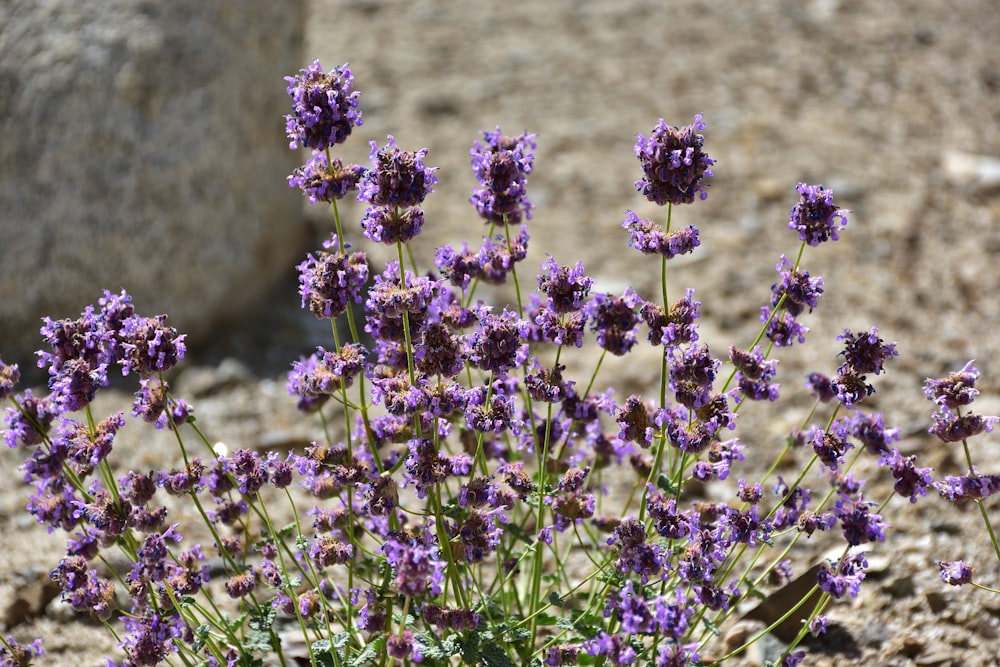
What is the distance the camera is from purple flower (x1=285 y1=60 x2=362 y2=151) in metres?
2.32

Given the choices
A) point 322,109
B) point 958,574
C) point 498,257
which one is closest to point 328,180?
point 322,109

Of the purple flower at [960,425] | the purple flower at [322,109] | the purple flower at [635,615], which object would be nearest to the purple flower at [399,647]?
the purple flower at [635,615]

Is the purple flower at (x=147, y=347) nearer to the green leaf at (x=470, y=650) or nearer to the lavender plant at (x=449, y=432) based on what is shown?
the lavender plant at (x=449, y=432)

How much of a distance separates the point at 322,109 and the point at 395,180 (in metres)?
0.23

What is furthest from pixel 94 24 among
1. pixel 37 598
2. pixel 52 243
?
pixel 37 598

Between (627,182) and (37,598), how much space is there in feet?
14.1

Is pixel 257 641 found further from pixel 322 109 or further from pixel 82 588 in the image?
pixel 322 109

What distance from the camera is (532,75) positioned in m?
7.77

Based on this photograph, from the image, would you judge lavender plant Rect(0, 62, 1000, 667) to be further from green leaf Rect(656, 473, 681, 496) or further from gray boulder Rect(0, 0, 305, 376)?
gray boulder Rect(0, 0, 305, 376)

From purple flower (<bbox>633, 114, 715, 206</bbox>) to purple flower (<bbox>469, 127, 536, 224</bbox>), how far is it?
302 millimetres

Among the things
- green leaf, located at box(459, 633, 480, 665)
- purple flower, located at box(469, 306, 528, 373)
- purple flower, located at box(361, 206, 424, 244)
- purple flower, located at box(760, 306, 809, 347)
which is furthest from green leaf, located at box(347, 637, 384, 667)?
purple flower, located at box(760, 306, 809, 347)

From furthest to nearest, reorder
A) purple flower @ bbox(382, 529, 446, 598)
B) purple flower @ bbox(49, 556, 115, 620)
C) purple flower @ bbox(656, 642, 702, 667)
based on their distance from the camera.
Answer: purple flower @ bbox(49, 556, 115, 620) < purple flower @ bbox(656, 642, 702, 667) < purple flower @ bbox(382, 529, 446, 598)

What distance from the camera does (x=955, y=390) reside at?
8.09 feet

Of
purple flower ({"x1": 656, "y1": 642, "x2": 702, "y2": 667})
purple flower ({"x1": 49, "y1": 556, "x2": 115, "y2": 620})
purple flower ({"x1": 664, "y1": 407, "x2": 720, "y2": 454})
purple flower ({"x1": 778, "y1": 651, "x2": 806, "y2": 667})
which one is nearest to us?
purple flower ({"x1": 656, "y1": 642, "x2": 702, "y2": 667})
